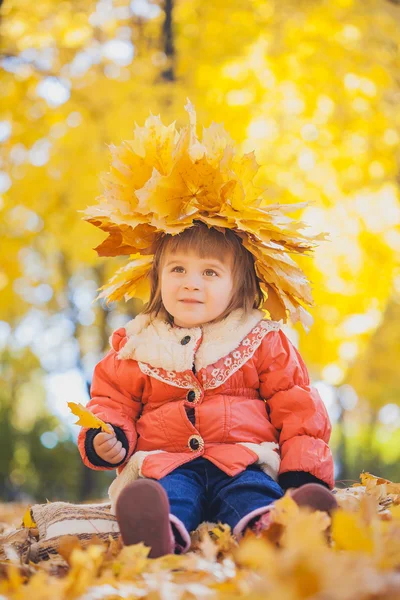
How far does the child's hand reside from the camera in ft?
7.79

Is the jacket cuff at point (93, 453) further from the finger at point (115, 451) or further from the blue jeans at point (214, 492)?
the blue jeans at point (214, 492)

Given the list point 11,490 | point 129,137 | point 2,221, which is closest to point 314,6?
point 129,137

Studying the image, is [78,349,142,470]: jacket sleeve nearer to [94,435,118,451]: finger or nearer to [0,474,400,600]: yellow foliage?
[94,435,118,451]: finger

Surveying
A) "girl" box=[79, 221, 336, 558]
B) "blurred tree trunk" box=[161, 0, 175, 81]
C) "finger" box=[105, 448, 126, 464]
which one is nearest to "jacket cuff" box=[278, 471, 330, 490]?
"girl" box=[79, 221, 336, 558]

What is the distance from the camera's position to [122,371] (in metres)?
2.60

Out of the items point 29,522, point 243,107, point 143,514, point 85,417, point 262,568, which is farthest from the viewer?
point 243,107

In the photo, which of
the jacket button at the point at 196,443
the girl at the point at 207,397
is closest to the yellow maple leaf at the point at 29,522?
the girl at the point at 207,397

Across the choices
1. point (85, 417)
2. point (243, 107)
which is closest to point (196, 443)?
point (85, 417)

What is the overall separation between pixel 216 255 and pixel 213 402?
541mm

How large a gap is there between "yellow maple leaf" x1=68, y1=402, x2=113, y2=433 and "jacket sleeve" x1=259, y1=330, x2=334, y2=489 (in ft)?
2.05

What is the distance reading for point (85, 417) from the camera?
7.43ft

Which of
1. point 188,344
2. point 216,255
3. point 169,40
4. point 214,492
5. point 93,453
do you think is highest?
point 169,40

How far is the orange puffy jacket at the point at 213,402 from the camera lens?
2.38 metres

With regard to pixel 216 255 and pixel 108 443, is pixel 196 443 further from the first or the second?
pixel 216 255
